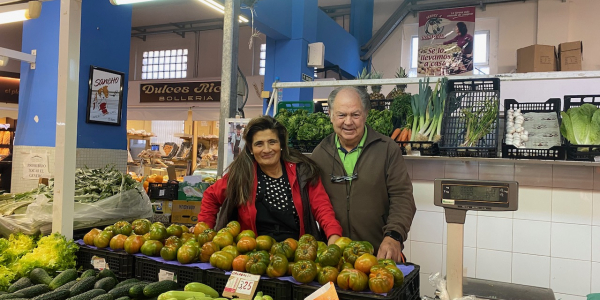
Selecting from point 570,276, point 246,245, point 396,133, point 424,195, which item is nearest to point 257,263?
point 246,245

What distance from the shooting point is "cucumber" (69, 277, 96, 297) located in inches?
81.3

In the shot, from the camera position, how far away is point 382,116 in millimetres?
3697

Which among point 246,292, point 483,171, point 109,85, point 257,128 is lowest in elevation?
point 246,292

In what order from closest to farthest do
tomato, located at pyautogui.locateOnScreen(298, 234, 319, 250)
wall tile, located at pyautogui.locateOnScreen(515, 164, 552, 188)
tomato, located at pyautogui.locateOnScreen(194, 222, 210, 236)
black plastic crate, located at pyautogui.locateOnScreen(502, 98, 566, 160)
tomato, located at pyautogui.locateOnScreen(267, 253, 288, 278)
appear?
tomato, located at pyautogui.locateOnScreen(267, 253, 288, 278) < tomato, located at pyautogui.locateOnScreen(298, 234, 319, 250) < tomato, located at pyautogui.locateOnScreen(194, 222, 210, 236) < black plastic crate, located at pyautogui.locateOnScreen(502, 98, 566, 160) < wall tile, located at pyautogui.locateOnScreen(515, 164, 552, 188)

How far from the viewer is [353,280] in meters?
1.76

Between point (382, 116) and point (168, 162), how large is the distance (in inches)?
334

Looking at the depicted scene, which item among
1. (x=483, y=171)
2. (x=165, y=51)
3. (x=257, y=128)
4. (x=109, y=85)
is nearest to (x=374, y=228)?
(x=257, y=128)

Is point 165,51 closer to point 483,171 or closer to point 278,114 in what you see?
point 278,114

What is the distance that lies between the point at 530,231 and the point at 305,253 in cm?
250

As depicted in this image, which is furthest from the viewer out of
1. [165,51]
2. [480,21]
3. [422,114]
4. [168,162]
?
[165,51]

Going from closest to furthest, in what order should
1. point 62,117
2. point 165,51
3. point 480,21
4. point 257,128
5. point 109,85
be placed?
point 62,117 → point 257,128 → point 109,85 → point 480,21 → point 165,51

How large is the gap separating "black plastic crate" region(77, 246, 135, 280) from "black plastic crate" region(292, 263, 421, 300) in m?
0.98

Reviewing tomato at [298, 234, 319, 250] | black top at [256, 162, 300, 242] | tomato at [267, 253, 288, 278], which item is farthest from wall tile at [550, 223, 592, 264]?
tomato at [267, 253, 288, 278]

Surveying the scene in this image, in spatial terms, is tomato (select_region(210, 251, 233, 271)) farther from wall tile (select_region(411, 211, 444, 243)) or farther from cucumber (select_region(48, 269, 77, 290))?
wall tile (select_region(411, 211, 444, 243))
